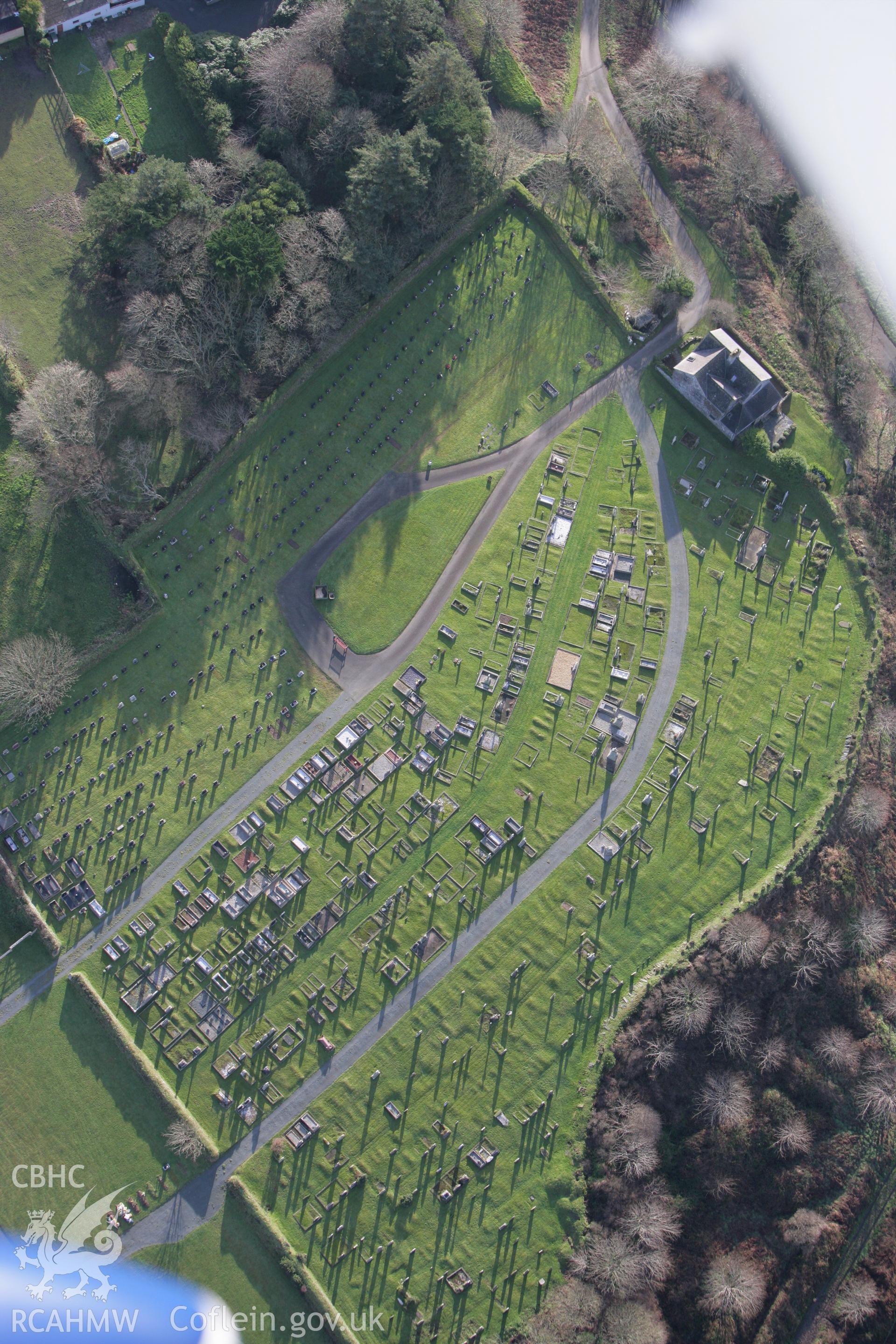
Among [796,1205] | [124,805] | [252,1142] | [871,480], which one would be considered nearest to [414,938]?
[252,1142]

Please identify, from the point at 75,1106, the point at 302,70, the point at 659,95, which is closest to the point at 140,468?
the point at 302,70

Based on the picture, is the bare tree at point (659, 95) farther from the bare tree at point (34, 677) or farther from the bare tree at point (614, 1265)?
the bare tree at point (614, 1265)

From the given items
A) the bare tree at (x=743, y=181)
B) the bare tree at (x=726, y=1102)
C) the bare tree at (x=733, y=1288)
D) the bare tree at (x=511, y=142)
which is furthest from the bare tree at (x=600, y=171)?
the bare tree at (x=733, y=1288)

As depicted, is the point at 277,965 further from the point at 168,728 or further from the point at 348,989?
the point at 168,728

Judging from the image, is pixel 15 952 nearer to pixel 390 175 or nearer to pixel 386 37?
pixel 390 175

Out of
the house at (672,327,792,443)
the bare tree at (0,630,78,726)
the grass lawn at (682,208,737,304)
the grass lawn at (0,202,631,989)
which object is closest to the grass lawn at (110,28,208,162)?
the grass lawn at (0,202,631,989)

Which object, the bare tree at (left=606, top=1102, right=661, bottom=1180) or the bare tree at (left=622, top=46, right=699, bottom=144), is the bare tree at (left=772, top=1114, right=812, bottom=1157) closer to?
the bare tree at (left=606, top=1102, right=661, bottom=1180)
